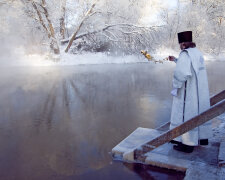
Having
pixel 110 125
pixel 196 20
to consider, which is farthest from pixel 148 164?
pixel 196 20

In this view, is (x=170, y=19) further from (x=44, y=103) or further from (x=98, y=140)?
(x=98, y=140)

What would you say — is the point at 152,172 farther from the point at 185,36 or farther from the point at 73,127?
the point at 73,127

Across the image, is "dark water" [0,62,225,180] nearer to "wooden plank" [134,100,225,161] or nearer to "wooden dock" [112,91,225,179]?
"wooden dock" [112,91,225,179]

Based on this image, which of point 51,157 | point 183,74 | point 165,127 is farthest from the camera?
point 165,127

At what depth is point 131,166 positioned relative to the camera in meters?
3.58

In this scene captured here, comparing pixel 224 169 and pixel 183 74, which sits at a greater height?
pixel 183 74

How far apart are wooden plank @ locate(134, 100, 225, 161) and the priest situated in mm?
463

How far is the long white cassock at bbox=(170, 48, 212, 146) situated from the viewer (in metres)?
3.60

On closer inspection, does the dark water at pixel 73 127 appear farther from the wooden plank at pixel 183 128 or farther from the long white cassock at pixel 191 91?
the long white cassock at pixel 191 91

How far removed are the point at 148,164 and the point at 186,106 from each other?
3.36ft

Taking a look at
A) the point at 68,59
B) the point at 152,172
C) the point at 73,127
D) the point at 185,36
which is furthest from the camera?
the point at 68,59

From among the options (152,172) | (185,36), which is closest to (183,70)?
(185,36)

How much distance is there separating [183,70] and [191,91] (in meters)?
0.35

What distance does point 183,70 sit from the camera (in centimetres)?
357
